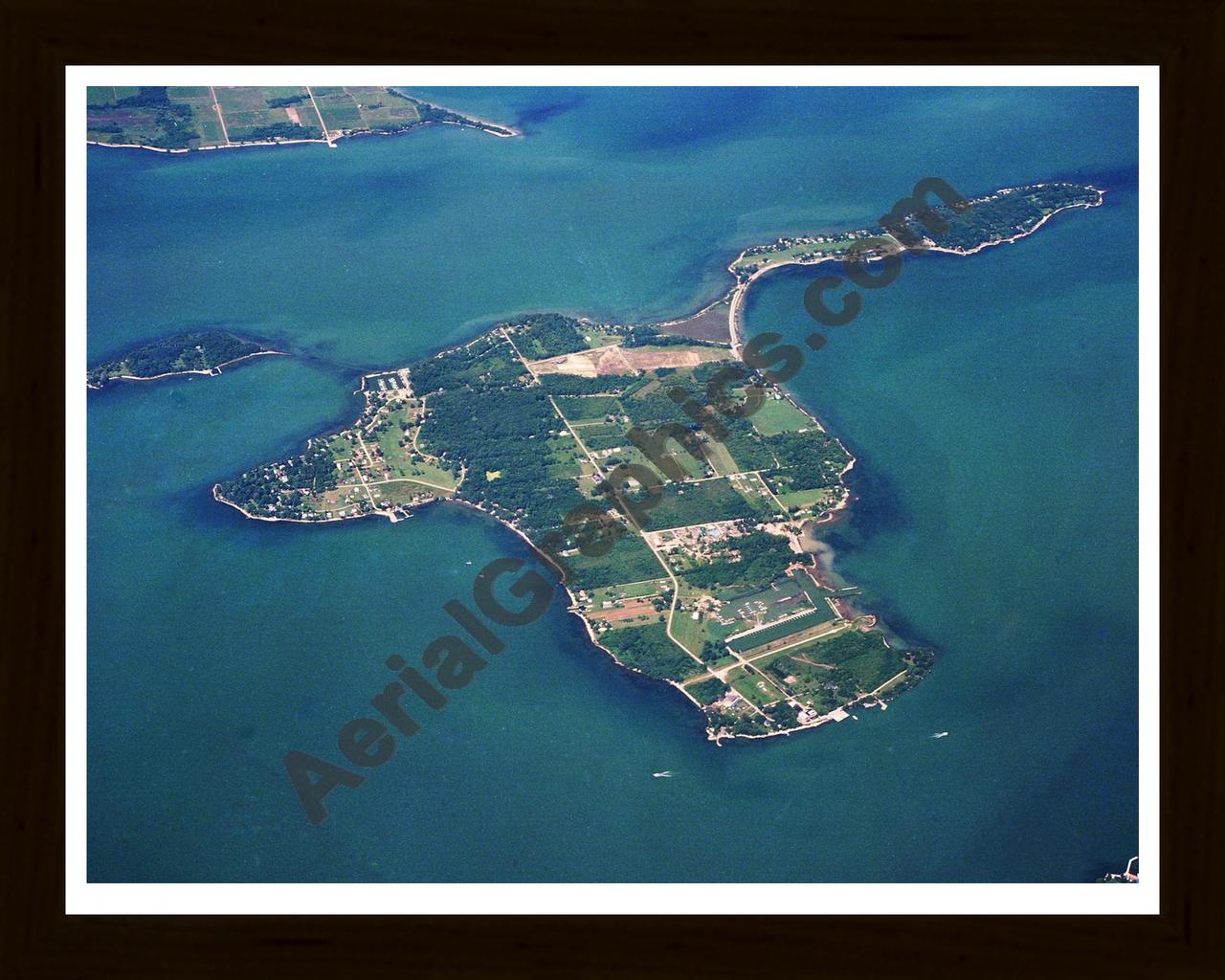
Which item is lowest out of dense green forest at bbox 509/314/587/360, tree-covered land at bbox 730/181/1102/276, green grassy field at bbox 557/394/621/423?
green grassy field at bbox 557/394/621/423

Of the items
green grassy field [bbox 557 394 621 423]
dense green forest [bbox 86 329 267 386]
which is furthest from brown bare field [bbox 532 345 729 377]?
dense green forest [bbox 86 329 267 386]

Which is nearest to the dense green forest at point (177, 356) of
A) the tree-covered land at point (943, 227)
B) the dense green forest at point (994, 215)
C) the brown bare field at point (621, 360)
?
the brown bare field at point (621, 360)

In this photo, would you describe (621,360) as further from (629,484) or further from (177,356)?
(177,356)

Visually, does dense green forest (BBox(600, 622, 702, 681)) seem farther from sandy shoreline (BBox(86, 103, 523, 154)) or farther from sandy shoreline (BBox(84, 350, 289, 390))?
sandy shoreline (BBox(86, 103, 523, 154))
